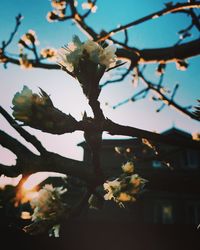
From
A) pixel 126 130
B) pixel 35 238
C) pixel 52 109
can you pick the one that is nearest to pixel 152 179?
pixel 126 130

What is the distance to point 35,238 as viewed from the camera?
245 cm

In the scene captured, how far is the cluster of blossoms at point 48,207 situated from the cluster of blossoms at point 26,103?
68 centimetres

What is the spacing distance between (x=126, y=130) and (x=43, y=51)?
5.54 m

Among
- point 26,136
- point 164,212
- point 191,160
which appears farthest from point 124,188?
point 191,160

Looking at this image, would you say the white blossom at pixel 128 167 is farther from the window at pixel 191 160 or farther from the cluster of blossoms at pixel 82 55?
the window at pixel 191 160

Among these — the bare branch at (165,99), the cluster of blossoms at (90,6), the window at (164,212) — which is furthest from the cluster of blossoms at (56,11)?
the window at (164,212)

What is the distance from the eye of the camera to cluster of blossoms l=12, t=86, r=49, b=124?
1220mm

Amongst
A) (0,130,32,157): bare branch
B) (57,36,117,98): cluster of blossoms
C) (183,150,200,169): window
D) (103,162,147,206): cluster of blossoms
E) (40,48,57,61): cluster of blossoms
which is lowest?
(103,162,147,206): cluster of blossoms

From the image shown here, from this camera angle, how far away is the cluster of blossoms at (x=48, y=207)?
5.37ft

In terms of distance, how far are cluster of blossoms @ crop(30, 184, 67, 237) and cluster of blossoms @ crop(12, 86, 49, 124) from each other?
68cm

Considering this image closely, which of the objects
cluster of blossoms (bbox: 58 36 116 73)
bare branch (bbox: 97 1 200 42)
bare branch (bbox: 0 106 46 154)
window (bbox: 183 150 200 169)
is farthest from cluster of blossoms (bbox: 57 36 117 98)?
window (bbox: 183 150 200 169)

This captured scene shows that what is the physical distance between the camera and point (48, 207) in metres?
1.69

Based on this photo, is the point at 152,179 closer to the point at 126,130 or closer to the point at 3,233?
the point at 126,130

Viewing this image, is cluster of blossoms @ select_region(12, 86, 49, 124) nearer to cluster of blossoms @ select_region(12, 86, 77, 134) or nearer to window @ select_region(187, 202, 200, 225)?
cluster of blossoms @ select_region(12, 86, 77, 134)
